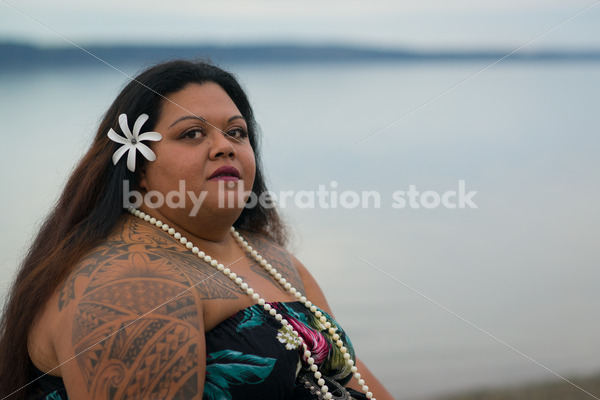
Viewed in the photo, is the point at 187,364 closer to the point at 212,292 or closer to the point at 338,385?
the point at 212,292

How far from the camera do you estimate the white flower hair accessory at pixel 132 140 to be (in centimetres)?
246

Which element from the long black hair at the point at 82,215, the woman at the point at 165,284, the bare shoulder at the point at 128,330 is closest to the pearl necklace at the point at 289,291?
the woman at the point at 165,284

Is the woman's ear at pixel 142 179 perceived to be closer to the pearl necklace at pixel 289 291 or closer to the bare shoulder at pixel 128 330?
the pearl necklace at pixel 289 291

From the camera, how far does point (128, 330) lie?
206cm

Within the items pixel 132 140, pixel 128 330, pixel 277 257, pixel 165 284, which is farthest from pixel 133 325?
pixel 277 257

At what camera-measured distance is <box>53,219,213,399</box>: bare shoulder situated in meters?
2.03

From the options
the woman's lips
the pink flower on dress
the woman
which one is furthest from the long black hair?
the pink flower on dress

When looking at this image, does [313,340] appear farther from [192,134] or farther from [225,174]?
[192,134]

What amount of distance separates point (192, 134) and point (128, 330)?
2.41ft

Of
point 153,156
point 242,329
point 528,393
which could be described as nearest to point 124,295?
point 242,329

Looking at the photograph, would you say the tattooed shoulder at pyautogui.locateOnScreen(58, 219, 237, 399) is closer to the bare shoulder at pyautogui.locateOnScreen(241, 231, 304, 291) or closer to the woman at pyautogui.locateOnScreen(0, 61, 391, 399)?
the woman at pyautogui.locateOnScreen(0, 61, 391, 399)

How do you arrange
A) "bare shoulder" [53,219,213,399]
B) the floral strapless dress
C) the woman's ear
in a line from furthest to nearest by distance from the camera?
the woman's ear
the floral strapless dress
"bare shoulder" [53,219,213,399]

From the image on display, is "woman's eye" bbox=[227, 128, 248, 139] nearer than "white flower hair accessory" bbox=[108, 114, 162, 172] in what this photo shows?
No

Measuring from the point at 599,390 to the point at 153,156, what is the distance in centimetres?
309
